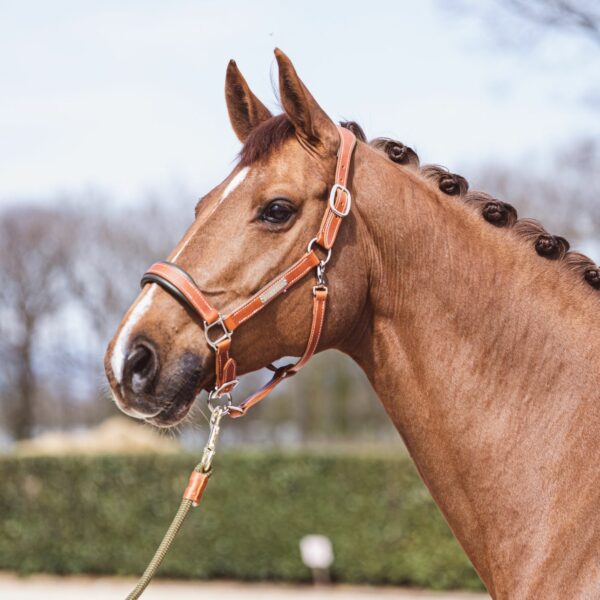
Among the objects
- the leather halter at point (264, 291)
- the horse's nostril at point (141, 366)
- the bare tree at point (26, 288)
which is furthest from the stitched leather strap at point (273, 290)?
the bare tree at point (26, 288)

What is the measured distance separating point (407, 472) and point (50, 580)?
8114 mm

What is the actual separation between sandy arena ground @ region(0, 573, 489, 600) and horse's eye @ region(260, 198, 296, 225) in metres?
13.4

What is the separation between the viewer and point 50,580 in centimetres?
1833

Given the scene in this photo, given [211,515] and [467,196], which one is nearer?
[467,196]

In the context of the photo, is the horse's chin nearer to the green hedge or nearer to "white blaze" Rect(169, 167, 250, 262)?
"white blaze" Rect(169, 167, 250, 262)

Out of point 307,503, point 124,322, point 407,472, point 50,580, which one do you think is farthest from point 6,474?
point 124,322

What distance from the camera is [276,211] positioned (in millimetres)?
3293

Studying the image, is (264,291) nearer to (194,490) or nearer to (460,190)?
(194,490)

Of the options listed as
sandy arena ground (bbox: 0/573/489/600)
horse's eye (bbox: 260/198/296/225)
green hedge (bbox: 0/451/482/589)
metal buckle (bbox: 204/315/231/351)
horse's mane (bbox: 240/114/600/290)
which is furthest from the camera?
green hedge (bbox: 0/451/482/589)

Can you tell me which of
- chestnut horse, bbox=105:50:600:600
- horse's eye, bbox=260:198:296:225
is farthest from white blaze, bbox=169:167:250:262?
horse's eye, bbox=260:198:296:225

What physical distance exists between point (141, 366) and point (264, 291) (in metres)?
0.54

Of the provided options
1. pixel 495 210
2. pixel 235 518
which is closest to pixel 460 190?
pixel 495 210

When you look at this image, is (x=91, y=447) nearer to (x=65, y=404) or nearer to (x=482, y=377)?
(x=65, y=404)

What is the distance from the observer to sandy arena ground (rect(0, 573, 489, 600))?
1592cm
